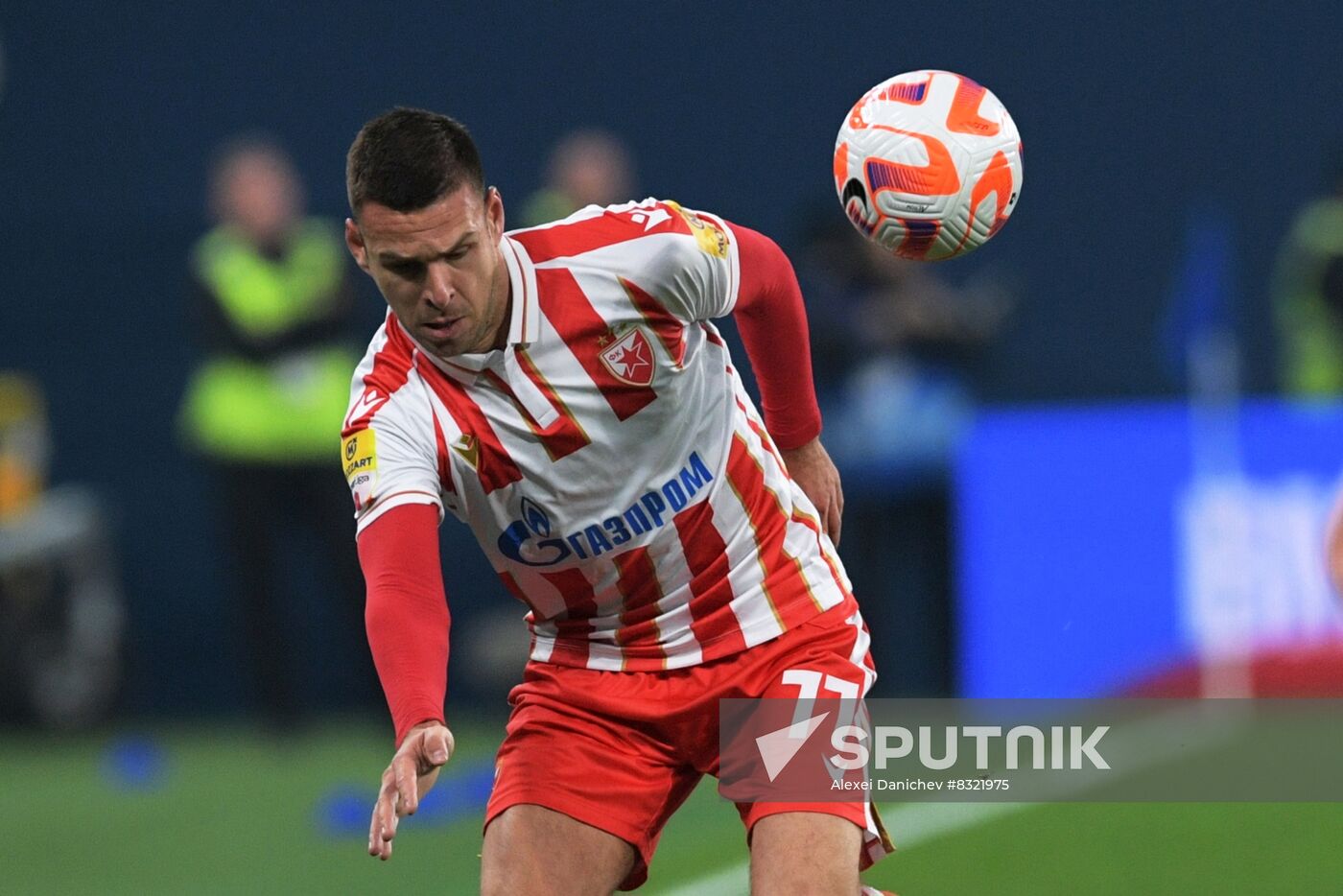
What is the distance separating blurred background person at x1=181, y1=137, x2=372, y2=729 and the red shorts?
245 inches

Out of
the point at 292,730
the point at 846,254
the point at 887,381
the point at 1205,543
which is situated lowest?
the point at 292,730

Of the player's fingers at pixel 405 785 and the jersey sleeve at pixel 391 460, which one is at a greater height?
the jersey sleeve at pixel 391 460

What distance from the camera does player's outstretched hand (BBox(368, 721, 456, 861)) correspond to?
3609 millimetres

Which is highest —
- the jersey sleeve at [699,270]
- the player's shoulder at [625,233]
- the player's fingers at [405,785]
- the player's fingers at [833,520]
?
the player's shoulder at [625,233]

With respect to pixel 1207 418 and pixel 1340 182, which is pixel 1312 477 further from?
pixel 1340 182

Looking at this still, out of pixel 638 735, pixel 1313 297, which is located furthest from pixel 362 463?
pixel 1313 297

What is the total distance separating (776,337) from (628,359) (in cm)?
48

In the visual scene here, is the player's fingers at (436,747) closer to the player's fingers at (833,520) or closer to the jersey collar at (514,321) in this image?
the jersey collar at (514,321)

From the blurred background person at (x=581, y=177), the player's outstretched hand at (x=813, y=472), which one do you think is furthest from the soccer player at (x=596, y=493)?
the blurred background person at (x=581, y=177)

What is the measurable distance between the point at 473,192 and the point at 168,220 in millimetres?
8363

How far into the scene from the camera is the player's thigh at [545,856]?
4.47m

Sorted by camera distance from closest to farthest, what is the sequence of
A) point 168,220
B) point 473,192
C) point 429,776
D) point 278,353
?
point 429,776, point 473,192, point 278,353, point 168,220

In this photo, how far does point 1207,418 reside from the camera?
425 inches

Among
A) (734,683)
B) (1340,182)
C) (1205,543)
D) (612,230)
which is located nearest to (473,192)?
(612,230)
